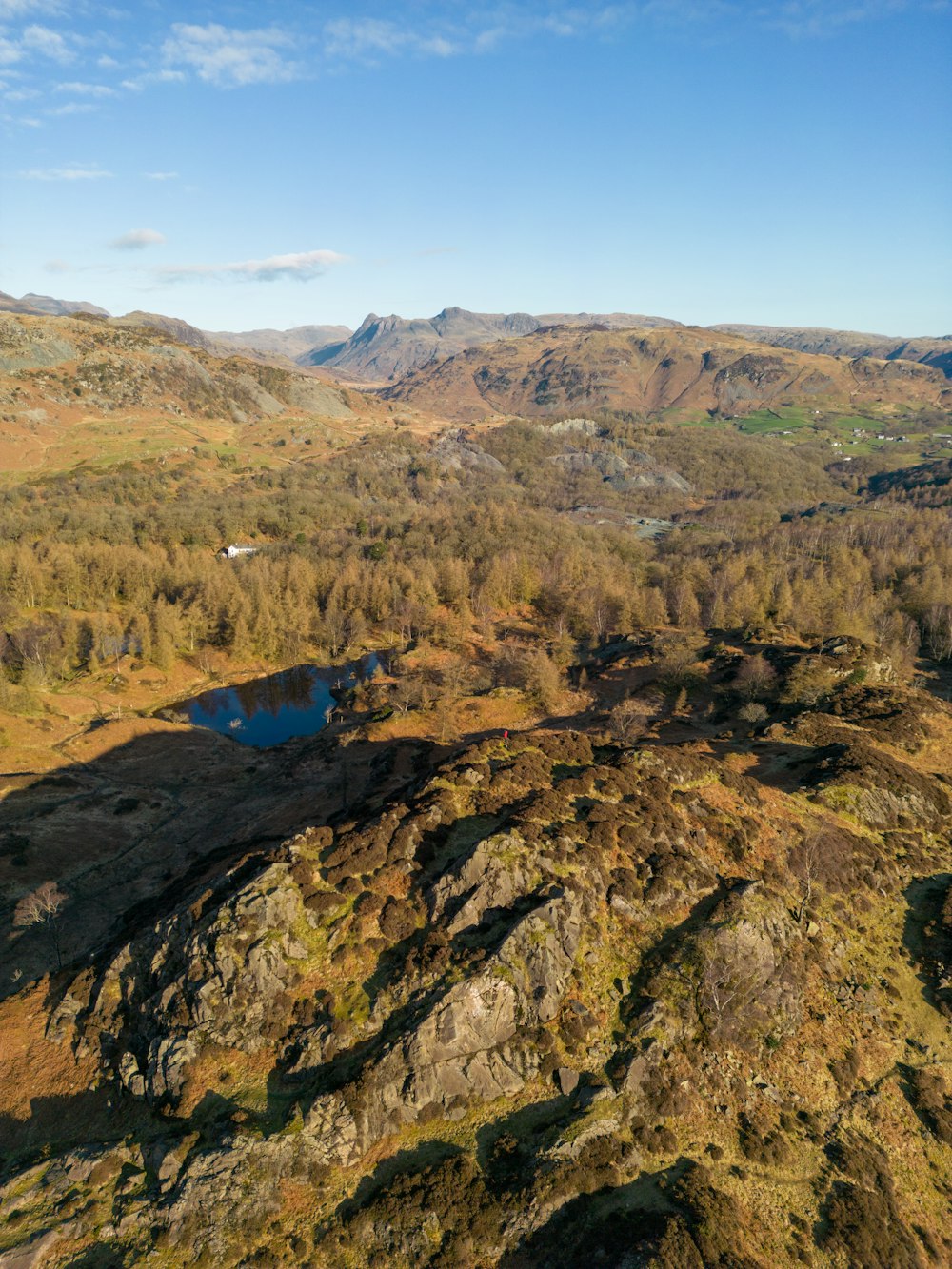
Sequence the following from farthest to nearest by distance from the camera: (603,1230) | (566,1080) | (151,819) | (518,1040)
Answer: (151,819), (518,1040), (566,1080), (603,1230)

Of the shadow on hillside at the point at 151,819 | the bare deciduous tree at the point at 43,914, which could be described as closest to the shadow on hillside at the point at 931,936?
the shadow on hillside at the point at 151,819

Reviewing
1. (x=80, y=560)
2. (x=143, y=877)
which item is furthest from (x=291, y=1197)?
(x=80, y=560)

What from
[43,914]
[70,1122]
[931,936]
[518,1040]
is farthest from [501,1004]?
[43,914]

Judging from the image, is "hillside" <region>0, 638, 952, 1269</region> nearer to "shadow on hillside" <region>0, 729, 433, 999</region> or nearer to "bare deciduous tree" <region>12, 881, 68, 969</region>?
"bare deciduous tree" <region>12, 881, 68, 969</region>

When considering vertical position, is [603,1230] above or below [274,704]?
above

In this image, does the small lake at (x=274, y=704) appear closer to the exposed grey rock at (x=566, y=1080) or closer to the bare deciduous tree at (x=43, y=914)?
the bare deciduous tree at (x=43, y=914)

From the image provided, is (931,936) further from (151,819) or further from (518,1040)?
(151,819)
